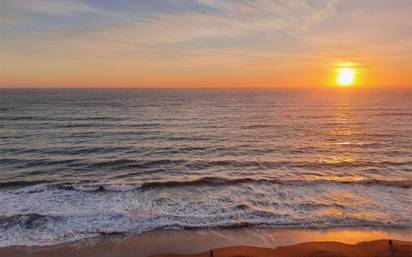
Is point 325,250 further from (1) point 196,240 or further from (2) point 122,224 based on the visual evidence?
(2) point 122,224

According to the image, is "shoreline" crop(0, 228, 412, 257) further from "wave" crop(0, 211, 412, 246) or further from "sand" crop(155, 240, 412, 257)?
"sand" crop(155, 240, 412, 257)

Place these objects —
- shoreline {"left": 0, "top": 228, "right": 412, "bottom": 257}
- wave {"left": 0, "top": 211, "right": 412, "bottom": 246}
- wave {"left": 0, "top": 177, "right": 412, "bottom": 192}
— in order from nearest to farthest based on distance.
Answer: shoreline {"left": 0, "top": 228, "right": 412, "bottom": 257}, wave {"left": 0, "top": 211, "right": 412, "bottom": 246}, wave {"left": 0, "top": 177, "right": 412, "bottom": 192}

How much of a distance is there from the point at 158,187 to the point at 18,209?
6344mm

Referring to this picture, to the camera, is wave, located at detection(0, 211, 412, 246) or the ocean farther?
the ocean

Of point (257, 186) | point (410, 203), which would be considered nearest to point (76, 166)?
point (257, 186)

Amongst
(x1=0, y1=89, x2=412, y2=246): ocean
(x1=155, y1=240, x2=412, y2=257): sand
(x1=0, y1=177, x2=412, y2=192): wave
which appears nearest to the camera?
(x1=155, y1=240, x2=412, y2=257): sand

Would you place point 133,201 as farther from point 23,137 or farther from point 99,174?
point 23,137

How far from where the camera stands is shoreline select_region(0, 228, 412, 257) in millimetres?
11078

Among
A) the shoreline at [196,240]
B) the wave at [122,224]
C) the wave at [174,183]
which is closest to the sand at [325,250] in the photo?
the shoreline at [196,240]

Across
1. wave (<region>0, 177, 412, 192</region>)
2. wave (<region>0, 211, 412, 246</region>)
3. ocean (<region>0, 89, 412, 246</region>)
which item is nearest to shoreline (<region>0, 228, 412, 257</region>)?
wave (<region>0, 211, 412, 246</region>)

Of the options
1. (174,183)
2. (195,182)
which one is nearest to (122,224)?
(174,183)

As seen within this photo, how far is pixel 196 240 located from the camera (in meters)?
11.9

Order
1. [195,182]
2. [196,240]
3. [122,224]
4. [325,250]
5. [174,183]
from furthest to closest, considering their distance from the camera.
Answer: [195,182] < [174,183] < [122,224] < [196,240] < [325,250]

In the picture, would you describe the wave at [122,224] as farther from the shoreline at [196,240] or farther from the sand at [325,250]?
the sand at [325,250]
